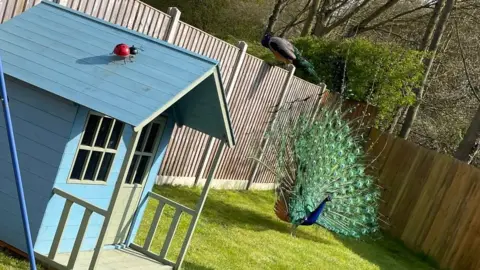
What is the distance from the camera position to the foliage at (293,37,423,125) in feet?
50.9

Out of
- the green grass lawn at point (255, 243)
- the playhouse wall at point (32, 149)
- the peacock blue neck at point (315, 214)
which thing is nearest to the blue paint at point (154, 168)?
the green grass lawn at point (255, 243)

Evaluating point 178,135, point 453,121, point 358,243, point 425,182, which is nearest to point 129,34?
point 178,135

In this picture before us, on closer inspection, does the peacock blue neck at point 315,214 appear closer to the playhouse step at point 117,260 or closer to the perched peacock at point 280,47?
the perched peacock at point 280,47

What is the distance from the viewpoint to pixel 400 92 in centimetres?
1603

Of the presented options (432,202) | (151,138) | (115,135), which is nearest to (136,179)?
(151,138)

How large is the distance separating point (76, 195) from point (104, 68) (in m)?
1.00

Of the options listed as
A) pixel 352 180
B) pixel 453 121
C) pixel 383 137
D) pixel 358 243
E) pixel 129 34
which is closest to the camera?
pixel 129 34

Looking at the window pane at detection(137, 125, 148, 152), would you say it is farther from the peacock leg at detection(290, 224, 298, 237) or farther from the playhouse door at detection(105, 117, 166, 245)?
the peacock leg at detection(290, 224, 298, 237)

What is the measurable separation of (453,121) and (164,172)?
574 inches

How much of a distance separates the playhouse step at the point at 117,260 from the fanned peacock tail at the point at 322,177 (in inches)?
158

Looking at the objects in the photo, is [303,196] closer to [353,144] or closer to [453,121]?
[353,144]

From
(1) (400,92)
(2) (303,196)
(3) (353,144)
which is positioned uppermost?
(1) (400,92)

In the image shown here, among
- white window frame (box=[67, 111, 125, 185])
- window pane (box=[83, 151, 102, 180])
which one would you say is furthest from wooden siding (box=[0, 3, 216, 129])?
window pane (box=[83, 151, 102, 180])

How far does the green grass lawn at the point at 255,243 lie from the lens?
7.16 metres
